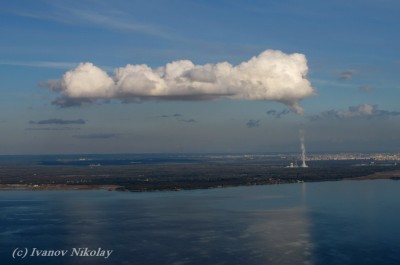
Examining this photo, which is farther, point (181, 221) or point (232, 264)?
point (181, 221)

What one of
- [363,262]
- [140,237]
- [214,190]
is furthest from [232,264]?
[214,190]

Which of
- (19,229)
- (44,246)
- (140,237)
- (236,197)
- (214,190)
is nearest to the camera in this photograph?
(44,246)

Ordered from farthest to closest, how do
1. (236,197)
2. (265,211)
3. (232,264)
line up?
(236,197), (265,211), (232,264)

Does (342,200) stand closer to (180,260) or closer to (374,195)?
(374,195)

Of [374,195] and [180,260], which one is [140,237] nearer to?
[180,260]

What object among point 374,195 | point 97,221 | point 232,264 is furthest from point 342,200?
point 232,264

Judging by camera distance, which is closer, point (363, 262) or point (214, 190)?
point (363, 262)
